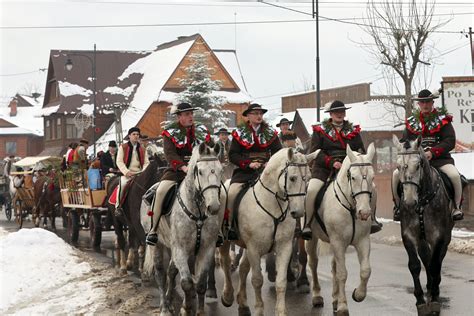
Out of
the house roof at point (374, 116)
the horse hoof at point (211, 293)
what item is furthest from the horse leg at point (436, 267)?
the house roof at point (374, 116)

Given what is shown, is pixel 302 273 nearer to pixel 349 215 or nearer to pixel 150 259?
pixel 150 259

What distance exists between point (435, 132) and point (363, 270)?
8.74ft

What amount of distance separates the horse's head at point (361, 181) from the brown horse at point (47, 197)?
16.2m

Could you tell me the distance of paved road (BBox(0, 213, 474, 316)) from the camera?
34.9 ft

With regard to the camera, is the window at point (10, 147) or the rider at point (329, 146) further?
the window at point (10, 147)

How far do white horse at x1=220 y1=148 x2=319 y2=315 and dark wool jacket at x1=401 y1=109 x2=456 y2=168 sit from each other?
1859mm

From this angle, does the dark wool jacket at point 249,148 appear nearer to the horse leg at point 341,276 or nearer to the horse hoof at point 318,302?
the horse leg at point 341,276

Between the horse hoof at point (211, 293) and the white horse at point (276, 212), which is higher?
the white horse at point (276, 212)

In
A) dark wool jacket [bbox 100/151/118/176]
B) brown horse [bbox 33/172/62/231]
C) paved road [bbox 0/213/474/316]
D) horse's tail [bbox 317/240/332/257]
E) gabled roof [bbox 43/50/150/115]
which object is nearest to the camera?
paved road [bbox 0/213/474/316]

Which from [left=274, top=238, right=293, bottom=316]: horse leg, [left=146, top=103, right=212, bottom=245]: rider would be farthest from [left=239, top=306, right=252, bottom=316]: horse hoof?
[left=146, top=103, right=212, bottom=245]: rider

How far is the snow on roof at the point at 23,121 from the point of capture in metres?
94.4

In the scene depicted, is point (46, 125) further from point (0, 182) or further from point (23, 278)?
point (23, 278)

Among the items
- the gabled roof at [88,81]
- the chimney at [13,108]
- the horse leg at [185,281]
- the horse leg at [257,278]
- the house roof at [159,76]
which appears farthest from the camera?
the chimney at [13,108]

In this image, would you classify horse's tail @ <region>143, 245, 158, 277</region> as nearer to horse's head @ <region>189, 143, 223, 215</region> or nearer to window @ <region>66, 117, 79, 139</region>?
horse's head @ <region>189, 143, 223, 215</region>
